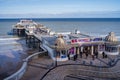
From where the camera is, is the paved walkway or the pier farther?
the pier

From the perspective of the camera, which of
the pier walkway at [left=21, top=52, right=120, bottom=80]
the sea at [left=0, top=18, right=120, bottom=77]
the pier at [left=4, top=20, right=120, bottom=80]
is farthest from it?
the sea at [left=0, top=18, right=120, bottom=77]

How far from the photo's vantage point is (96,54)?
25922 mm

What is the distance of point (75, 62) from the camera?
22969 millimetres

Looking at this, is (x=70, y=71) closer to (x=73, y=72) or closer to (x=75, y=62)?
(x=73, y=72)

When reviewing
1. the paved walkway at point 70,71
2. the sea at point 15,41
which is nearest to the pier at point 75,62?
the paved walkway at point 70,71

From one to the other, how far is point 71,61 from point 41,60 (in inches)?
157

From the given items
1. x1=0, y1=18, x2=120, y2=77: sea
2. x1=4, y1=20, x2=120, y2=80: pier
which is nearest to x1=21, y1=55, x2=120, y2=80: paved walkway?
x1=4, y1=20, x2=120, y2=80: pier

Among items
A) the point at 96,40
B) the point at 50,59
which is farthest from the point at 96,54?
the point at 50,59

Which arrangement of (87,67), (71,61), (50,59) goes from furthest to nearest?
(50,59) → (71,61) → (87,67)

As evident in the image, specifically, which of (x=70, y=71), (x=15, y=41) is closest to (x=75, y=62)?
A: (x=70, y=71)

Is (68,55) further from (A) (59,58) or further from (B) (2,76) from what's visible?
(B) (2,76)

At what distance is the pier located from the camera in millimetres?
18734

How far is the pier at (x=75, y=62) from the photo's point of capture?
61.5 ft

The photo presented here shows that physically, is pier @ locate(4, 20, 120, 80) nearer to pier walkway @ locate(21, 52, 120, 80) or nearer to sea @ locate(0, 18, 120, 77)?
pier walkway @ locate(21, 52, 120, 80)
